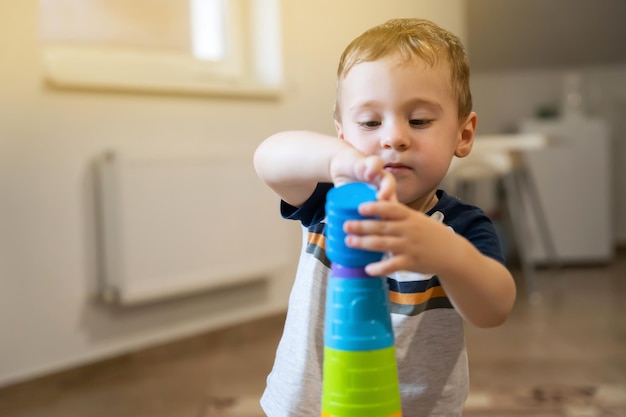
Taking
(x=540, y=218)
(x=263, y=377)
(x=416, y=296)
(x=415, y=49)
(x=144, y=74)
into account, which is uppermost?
(x=144, y=74)

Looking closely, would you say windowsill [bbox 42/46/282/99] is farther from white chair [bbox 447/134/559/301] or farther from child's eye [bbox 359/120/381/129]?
child's eye [bbox 359/120/381/129]

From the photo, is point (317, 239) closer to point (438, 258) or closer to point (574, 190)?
point (438, 258)

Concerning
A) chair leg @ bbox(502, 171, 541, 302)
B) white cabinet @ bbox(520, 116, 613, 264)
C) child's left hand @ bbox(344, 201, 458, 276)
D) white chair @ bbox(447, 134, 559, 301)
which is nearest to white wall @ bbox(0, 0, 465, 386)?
white chair @ bbox(447, 134, 559, 301)

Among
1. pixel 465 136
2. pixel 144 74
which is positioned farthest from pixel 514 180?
pixel 465 136

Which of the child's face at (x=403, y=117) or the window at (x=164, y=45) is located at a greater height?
the window at (x=164, y=45)

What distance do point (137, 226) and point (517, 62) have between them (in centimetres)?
275

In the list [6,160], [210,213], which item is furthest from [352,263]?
[210,213]

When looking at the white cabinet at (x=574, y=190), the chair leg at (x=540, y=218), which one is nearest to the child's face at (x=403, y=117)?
the chair leg at (x=540, y=218)

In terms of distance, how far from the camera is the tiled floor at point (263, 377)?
1633mm

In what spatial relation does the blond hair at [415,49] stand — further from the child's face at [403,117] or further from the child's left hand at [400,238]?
the child's left hand at [400,238]

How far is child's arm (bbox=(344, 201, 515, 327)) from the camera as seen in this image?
499 mm

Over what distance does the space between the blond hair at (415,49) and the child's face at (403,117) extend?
10mm

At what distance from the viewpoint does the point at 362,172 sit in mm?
545

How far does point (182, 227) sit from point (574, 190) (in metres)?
2.36
